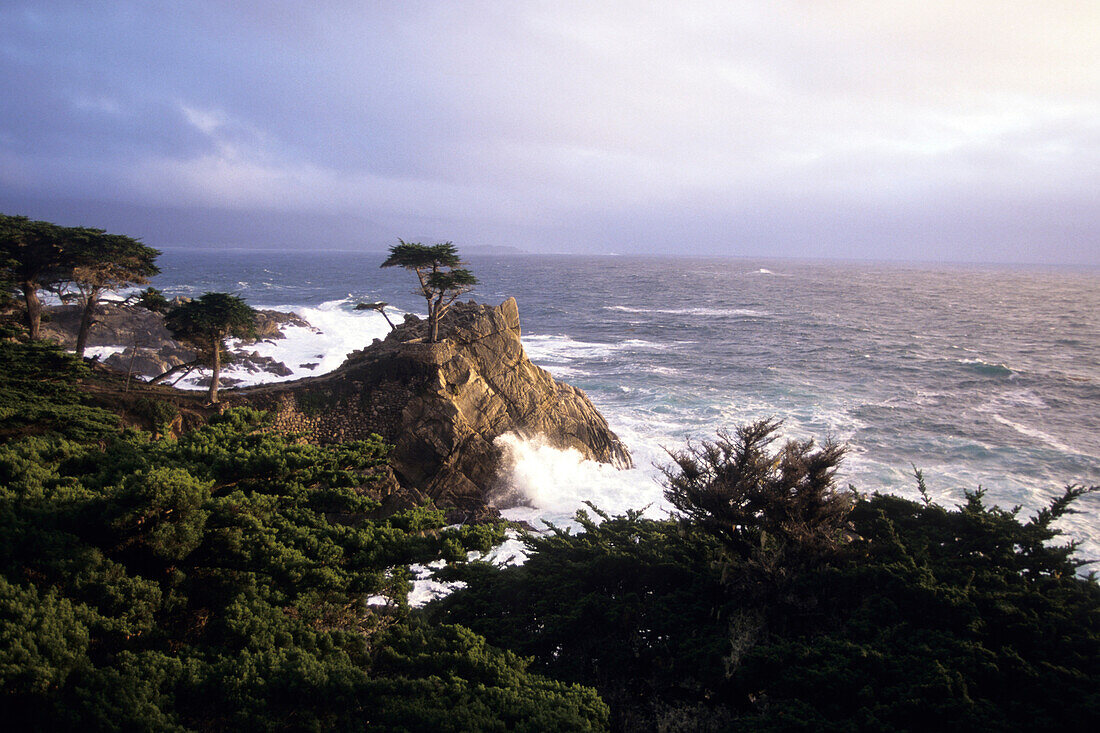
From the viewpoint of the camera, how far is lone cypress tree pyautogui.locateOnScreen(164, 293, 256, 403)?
1766 cm

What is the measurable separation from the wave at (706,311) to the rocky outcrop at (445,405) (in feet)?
158

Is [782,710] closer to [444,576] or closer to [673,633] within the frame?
[673,633]

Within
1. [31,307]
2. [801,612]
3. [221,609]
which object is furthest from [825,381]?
[31,307]

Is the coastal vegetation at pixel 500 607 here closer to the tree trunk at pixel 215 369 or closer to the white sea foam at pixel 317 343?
the tree trunk at pixel 215 369

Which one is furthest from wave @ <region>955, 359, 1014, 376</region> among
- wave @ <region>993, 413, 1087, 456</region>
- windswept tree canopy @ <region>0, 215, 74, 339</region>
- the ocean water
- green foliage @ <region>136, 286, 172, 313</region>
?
windswept tree canopy @ <region>0, 215, 74, 339</region>

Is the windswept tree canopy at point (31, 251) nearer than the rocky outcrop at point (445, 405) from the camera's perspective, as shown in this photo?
Yes

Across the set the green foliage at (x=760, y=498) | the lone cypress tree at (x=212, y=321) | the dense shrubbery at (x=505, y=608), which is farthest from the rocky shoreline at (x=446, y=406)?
the green foliage at (x=760, y=498)

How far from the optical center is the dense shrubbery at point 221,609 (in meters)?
5.81

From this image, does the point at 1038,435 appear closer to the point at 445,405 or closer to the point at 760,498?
the point at 760,498

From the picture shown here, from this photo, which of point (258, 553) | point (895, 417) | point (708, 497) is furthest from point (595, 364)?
point (258, 553)

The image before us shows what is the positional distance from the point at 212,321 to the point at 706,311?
6266 cm

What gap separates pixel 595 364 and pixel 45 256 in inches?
1203

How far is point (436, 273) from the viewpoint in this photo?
2153 cm

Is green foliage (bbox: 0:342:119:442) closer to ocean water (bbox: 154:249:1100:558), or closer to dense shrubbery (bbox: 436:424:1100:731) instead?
dense shrubbery (bbox: 436:424:1100:731)
